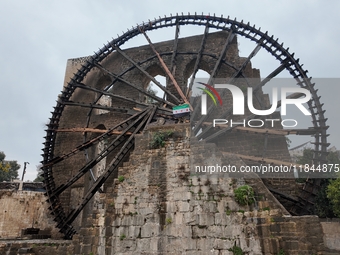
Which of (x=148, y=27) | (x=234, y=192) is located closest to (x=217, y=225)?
(x=234, y=192)

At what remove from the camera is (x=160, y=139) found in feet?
25.2

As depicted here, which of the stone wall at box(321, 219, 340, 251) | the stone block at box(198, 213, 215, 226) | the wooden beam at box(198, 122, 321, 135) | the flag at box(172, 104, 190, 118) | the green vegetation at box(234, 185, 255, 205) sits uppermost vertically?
the flag at box(172, 104, 190, 118)

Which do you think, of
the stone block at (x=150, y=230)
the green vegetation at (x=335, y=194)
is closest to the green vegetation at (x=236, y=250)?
the stone block at (x=150, y=230)

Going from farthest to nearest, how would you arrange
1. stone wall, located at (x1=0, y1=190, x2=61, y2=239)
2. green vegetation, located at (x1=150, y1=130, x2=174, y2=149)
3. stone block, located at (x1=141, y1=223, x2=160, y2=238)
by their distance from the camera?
stone wall, located at (x1=0, y1=190, x2=61, y2=239), green vegetation, located at (x1=150, y1=130, x2=174, y2=149), stone block, located at (x1=141, y1=223, x2=160, y2=238)

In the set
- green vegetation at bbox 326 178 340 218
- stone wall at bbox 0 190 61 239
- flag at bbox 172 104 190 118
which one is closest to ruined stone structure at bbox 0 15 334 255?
flag at bbox 172 104 190 118

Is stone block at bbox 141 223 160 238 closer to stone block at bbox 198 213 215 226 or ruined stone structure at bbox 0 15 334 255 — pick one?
ruined stone structure at bbox 0 15 334 255

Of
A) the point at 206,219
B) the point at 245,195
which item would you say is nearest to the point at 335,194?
the point at 245,195

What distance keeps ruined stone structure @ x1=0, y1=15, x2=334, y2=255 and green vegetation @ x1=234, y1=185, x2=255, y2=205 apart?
121mm

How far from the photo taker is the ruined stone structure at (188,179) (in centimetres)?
618

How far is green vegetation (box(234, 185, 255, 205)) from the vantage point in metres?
6.33

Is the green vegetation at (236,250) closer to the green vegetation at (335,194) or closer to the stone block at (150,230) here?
the stone block at (150,230)

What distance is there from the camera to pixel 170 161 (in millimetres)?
→ 7367

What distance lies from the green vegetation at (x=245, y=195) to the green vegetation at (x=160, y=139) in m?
2.39

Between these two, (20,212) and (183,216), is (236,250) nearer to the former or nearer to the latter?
(183,216)
